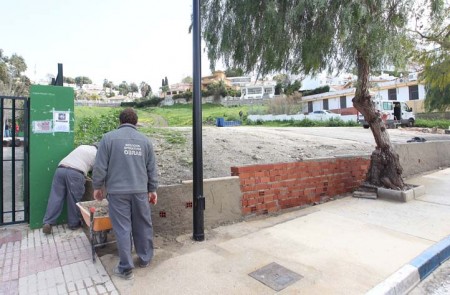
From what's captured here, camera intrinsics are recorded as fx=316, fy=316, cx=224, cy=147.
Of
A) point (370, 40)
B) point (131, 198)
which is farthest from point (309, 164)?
point (131, 198)

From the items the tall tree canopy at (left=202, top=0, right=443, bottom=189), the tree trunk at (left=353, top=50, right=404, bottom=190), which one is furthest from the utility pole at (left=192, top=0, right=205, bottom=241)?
the tree trunk at (left=353, top=50, right=404, bottom=190)

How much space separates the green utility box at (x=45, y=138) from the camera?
16.2ft

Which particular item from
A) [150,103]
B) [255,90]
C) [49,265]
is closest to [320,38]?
[49,265]

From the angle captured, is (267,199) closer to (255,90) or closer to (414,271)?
(414,271)

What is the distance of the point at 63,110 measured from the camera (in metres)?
5.15

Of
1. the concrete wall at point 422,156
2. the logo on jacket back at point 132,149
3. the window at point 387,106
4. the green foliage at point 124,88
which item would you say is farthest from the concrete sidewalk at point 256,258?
the green foliage at point 124,88

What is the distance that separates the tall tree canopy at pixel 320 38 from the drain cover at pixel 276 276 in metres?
4.30

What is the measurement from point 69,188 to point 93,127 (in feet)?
9.98

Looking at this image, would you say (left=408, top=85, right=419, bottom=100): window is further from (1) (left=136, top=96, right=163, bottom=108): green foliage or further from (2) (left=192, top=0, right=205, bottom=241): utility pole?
(1) (left=136, top=96, right=163, bottom=108): green foliage

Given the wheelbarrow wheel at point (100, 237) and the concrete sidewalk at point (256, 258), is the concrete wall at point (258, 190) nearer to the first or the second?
the concrete sidewalk at point (256, 258)

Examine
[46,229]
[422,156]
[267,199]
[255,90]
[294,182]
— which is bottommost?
[46,229]

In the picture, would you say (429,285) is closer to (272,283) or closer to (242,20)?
(272,283)

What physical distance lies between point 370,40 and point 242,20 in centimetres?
247

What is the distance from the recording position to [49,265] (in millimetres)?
3617
